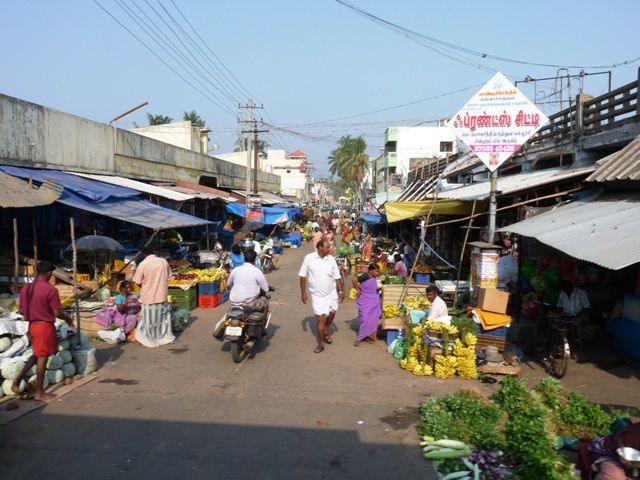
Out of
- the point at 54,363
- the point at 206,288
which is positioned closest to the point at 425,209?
the point at 206,288

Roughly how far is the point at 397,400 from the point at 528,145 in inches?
405

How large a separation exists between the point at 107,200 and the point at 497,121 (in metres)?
8.24

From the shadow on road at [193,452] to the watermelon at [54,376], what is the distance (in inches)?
37.8

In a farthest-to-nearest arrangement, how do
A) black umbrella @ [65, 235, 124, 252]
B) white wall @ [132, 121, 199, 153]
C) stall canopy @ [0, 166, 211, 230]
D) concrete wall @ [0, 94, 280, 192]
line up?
white wall @ [132, 121, 199, 153]
concrete wall @ [0, 94, 280, 192]
stall canopy @ [0, 166, 211, 230]
black umbrella @ [65, 235, 124, 252]

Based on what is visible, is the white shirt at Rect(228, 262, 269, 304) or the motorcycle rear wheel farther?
the white shirt at Rect(228, 262, 269, 304)

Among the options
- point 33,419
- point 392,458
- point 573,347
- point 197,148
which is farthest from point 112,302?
point 197,148

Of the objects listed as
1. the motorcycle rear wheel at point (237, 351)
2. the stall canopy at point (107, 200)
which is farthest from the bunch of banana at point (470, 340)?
the stall canopy at point (107, 200)

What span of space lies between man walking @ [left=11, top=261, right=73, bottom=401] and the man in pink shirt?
244cm

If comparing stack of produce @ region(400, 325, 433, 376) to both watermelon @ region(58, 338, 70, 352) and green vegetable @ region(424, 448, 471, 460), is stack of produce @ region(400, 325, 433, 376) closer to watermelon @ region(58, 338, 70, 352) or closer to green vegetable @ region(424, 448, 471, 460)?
green vegetable @ region(424, 448, 471, 460)

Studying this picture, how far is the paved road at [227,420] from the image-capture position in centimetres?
460

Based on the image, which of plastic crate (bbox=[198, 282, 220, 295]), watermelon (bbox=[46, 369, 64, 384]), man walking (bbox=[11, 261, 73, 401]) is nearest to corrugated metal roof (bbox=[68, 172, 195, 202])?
plastic crate (bbox=[198, 282, 220, 295])

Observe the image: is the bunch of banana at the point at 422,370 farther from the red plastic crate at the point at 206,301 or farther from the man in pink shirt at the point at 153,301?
the red plastic crate at the point at 206,301

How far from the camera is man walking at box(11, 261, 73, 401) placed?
603cm

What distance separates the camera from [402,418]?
5844 mm
